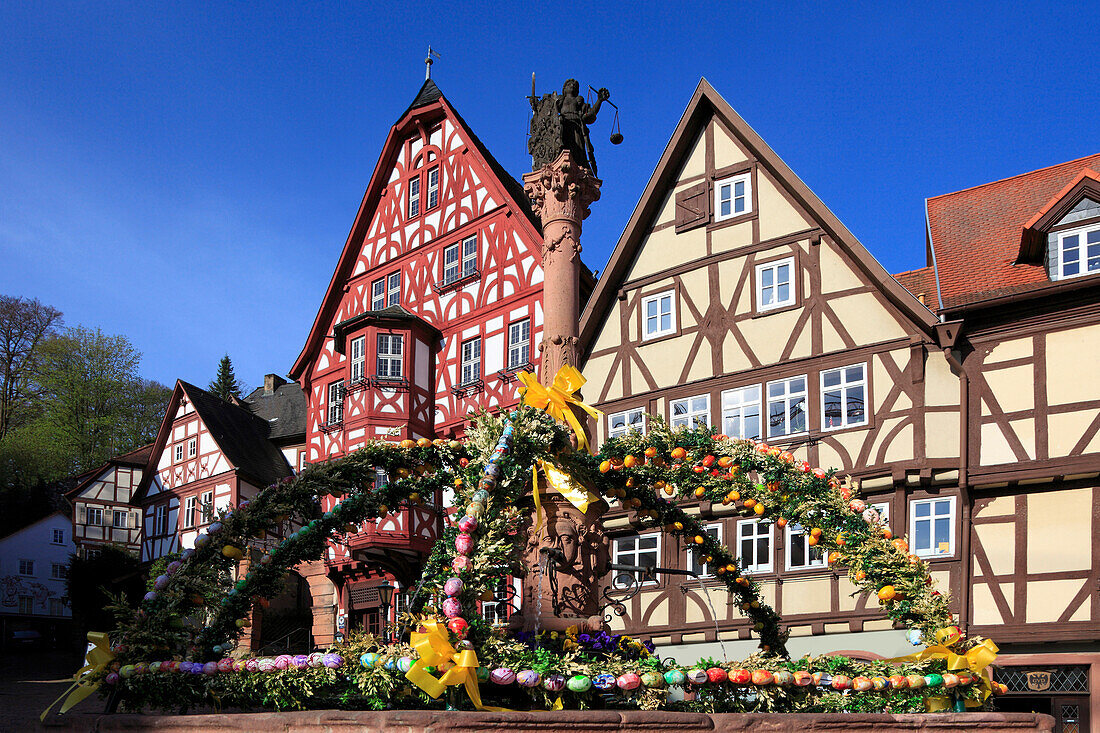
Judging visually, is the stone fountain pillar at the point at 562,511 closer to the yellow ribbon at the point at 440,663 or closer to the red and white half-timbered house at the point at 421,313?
the yellow ribbon at the point at 440,663

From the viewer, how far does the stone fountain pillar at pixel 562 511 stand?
32.6 ft

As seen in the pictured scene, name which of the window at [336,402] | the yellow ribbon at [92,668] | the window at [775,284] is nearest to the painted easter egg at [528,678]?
the yellow ribbon at [92,668]

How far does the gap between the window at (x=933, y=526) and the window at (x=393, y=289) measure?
15504 millimetres

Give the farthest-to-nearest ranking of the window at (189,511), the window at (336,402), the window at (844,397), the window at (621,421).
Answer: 1. the window at (189,511)
2. the window at (336,402)
3. the window at (621,421)
4. the window at (844,397)

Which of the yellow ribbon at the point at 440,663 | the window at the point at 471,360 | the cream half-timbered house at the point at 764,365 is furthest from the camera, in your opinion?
the window at the point at 471,360

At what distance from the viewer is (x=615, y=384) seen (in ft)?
68.6

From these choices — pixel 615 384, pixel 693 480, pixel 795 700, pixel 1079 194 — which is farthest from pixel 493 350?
pixel 795 700

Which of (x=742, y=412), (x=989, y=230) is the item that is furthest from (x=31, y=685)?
(x=989, y=230)

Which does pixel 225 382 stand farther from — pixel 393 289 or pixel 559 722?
pixel 559 722

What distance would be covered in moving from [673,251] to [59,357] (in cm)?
3660

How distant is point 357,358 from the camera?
26.9m

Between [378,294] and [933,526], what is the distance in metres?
16.8

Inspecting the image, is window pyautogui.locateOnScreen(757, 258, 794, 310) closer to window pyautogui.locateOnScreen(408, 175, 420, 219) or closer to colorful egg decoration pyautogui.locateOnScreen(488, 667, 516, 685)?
window pyautogui.locateOnScreen(408, 175, 420, 219)

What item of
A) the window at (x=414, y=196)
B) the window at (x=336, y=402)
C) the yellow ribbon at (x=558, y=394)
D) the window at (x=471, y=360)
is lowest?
the yellow ribbon at (x=558, y=394)
